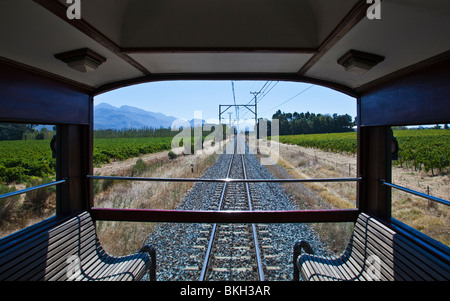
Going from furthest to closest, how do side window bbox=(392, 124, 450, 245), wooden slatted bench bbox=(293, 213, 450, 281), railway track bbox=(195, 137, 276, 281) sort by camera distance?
side window bbox=(392, 124, 450, 245) → railway track bbox=(195, 137, 276, 281) → wooden slatted bench bbox=(293, 213, 450, 281)

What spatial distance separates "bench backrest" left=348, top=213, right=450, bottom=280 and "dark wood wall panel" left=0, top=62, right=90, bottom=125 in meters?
3.79

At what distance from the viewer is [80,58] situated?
2102 mm

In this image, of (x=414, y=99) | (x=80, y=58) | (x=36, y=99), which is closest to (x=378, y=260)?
(x=414, y=99)

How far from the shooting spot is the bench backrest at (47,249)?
6.32ft

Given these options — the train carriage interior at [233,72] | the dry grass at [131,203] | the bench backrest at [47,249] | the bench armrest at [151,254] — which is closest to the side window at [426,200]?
the train carriage interior at [233,72]

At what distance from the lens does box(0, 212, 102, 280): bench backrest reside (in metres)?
1.93

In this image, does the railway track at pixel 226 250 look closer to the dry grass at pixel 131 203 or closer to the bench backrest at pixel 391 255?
the dry grass at pixel 131 203

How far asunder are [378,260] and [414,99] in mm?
1632

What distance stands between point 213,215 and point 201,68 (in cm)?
194

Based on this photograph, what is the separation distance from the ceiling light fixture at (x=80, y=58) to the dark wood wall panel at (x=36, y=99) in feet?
1.47

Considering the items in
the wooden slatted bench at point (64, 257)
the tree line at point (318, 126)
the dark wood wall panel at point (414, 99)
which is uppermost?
the tree line at point (318, 126)

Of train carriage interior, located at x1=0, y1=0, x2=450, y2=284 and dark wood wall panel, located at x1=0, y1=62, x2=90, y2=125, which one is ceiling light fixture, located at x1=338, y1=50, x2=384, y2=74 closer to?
train carriage interior, located at x1=0, y1=0, x2=450, y2=284

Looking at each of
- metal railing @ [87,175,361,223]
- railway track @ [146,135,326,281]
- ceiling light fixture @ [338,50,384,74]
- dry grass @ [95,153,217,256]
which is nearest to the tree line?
dry grass @ [95,153,217,256]
